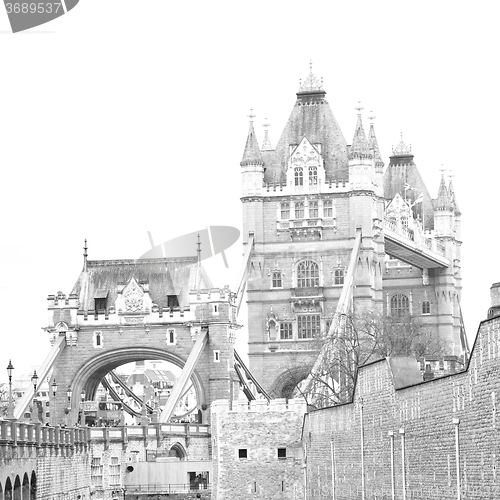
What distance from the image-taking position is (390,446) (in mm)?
42656

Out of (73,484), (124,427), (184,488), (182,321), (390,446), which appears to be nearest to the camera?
(390,446)

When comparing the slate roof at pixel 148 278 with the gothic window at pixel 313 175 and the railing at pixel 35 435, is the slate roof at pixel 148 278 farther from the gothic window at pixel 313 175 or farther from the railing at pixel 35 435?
the railing at pixel 35 435

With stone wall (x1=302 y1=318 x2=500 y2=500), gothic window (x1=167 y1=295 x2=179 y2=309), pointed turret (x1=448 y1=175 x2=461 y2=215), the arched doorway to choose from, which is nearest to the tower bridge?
gothic window (x1=167 y1=295 x2=179 y2=309)

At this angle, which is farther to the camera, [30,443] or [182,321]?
[182,321]

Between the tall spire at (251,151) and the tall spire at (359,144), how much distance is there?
19.8 feet

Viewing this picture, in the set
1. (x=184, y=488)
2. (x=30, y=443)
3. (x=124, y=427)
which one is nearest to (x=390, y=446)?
(x=30, y=443)

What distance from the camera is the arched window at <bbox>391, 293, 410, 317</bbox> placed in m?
137

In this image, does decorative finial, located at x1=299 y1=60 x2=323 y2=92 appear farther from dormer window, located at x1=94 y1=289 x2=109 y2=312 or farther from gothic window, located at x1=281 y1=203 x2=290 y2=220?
dormer window, located at x1=94 y1=289 x2=109 y2=312

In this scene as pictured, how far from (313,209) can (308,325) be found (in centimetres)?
719

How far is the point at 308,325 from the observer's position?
117688mm

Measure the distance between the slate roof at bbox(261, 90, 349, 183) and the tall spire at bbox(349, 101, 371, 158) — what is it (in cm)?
119

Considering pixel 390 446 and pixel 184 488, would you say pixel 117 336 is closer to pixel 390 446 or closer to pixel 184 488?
pixel 184 488

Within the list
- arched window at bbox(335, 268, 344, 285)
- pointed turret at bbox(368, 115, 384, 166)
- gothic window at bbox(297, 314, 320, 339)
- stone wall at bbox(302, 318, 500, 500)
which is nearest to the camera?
stone wall at bbox(302, 318, 500, 500)

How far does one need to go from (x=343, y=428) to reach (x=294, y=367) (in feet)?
210
